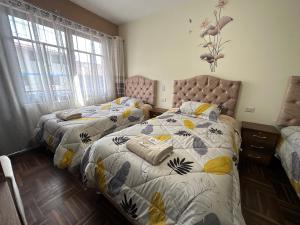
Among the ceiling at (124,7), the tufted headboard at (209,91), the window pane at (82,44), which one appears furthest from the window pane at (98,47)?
the tufted headboard at (209,91)

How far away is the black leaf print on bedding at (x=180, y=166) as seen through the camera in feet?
3.28

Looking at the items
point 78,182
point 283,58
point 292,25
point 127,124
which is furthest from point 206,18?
point 78,182

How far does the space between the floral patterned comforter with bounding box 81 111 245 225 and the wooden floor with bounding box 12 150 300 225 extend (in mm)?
295

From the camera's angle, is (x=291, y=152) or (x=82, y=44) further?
(x=82, y=44)

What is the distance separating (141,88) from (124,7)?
1697mm

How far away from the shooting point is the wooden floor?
1317 millimetres

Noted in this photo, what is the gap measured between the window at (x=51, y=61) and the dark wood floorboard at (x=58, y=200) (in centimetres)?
126

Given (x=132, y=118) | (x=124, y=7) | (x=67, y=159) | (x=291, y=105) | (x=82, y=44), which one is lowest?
(x=67, y=159)

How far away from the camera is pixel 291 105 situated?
6.33 ft

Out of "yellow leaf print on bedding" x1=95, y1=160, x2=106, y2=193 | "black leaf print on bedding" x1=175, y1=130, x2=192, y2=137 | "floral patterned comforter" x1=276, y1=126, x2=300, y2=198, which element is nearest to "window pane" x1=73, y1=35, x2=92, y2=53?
"yellow leaf print on bedding" x1=95, y1=160, x2=106, y2=193

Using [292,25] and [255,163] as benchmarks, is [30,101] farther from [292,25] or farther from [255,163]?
[292,25]

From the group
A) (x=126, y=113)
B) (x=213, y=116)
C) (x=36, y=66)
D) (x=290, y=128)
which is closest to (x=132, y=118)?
(x=126, y=113)

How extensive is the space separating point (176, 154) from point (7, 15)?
9.80ft

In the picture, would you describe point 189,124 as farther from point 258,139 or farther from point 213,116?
point 258,139
